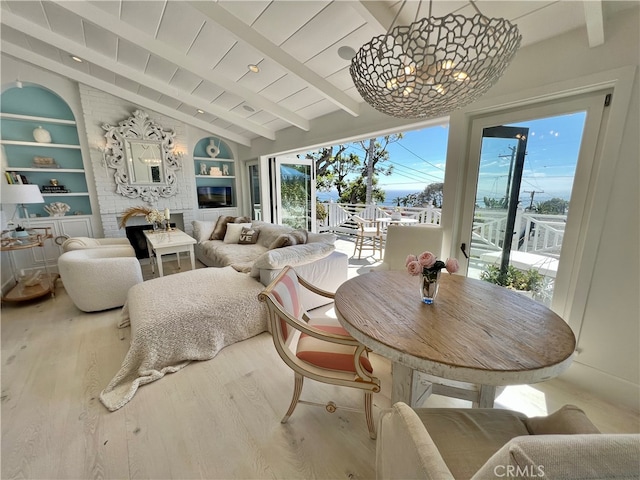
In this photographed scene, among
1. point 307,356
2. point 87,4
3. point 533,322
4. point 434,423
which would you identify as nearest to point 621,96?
point 533,322

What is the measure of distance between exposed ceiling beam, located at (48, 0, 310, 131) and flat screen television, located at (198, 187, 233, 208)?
2.91 metres

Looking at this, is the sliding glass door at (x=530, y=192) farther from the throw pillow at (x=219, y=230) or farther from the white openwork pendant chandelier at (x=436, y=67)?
the throw pillow at (x=219, y=230)

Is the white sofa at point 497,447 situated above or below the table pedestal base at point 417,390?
above

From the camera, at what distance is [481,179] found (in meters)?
2.31

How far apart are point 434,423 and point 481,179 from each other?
2.09m

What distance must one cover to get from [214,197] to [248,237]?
2.15 m

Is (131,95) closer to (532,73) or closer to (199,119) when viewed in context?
(199,119)

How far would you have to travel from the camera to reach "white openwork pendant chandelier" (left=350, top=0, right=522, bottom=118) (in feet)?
3.45

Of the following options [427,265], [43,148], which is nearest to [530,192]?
[427,265]

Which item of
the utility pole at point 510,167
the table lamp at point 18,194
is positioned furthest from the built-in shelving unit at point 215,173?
the utility pole at point 510,167

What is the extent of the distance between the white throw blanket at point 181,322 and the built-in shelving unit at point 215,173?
11.5ft

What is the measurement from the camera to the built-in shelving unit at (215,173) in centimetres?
555

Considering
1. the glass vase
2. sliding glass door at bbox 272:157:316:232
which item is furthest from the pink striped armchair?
sliding glass door at bbox 272:157:316:232

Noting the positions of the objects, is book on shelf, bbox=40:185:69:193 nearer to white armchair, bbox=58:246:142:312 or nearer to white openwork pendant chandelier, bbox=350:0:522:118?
white armchair, bbox=58:246:142:312
